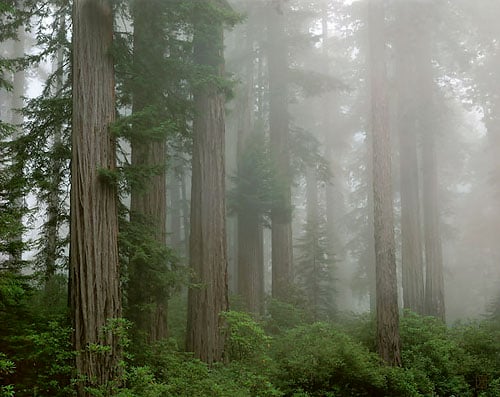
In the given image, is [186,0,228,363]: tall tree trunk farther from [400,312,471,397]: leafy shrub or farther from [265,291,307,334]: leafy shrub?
[400,312,471,397]: leafy shrub

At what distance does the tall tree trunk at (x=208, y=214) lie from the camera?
368 inches

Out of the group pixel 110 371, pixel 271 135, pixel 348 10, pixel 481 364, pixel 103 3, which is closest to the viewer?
pixel 110 371

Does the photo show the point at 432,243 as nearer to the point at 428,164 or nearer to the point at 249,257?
the point at 428,164

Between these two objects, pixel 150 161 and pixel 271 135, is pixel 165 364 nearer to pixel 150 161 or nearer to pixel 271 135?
pixel 150 161

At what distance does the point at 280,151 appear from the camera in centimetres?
1714

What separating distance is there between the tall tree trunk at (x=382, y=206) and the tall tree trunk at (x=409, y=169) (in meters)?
5.46

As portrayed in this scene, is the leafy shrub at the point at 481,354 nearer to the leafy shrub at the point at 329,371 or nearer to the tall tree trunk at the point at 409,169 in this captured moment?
the leafy shrub at the point at 329,371

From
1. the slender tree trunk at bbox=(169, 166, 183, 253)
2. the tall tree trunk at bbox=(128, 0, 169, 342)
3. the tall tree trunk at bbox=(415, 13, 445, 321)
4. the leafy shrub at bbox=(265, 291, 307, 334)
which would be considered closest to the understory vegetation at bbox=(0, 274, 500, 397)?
the tall tree trunk at bbox=(128, 0, 169, 342)

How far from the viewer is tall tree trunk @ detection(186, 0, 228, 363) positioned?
9.35 meters

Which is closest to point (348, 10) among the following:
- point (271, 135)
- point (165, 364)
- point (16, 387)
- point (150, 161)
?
point (271, 135)

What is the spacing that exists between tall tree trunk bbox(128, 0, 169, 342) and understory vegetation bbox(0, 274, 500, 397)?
2.69ft

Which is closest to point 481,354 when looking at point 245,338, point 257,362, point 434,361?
point 434,361

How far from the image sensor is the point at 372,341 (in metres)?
10.1

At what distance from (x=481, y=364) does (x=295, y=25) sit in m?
13.7
